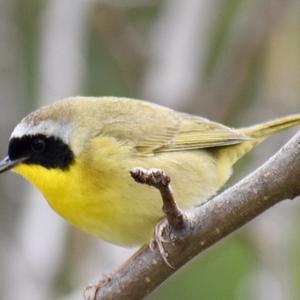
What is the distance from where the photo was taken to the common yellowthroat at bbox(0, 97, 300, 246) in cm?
359

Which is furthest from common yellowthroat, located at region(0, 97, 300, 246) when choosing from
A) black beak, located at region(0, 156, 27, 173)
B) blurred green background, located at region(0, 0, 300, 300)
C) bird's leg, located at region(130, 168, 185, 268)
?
blurred green background, located at region(0, 0, 300, 300)

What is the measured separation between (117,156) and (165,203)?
1164 millimetres

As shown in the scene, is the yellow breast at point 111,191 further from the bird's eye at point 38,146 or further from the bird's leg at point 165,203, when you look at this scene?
the bird's leg at point 165,203

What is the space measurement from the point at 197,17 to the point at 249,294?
177 centimetres

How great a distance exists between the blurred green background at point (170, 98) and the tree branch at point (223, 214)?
148 centimetres

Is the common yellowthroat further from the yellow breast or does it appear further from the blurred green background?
the blurred green background

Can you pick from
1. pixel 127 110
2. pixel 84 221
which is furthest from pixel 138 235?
pixel 127 110

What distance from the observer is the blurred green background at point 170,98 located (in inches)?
185

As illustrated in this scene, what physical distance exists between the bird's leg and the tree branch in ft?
0.09

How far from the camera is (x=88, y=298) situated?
3.32m

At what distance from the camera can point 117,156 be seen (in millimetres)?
3738

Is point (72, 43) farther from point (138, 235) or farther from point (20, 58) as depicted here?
point (138, 235)

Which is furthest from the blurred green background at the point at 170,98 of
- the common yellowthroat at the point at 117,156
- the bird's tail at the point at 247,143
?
the common yellowthroat at the point at 117,156

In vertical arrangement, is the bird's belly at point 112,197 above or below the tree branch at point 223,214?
below
